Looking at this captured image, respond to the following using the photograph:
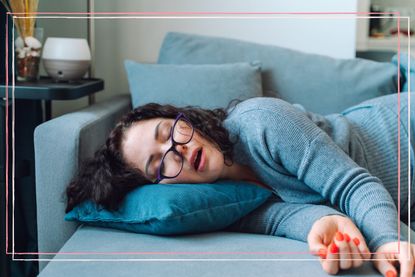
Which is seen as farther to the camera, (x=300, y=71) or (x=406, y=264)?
(x=300, y=71)

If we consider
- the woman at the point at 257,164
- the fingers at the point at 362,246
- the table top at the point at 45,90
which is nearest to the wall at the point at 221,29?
the table top at the point at 45,90

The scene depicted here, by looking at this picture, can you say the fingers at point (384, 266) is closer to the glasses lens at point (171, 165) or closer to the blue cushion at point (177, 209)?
the blue cushion at point (177, 209)

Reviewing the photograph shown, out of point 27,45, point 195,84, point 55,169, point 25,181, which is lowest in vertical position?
point 25,181

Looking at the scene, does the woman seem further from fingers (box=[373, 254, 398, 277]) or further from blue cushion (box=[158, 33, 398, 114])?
blue cushion (box=[158, 33, 398, 114])

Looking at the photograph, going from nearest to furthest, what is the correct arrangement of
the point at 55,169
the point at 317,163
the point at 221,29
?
the point at 317,163 < the point at 55,169 < the point at 221,29

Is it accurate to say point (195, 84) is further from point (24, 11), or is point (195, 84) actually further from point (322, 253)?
point (322, 253)

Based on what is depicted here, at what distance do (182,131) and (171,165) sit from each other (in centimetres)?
7

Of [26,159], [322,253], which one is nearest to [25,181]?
[26,159]

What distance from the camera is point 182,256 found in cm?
104

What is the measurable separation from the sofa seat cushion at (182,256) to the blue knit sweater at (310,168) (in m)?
0.07

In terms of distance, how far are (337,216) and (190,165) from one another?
12.0 inches

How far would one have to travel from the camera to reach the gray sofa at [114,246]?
0.98 metres

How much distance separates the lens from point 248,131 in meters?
1.24

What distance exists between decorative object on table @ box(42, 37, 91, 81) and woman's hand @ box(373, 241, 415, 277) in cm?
102
